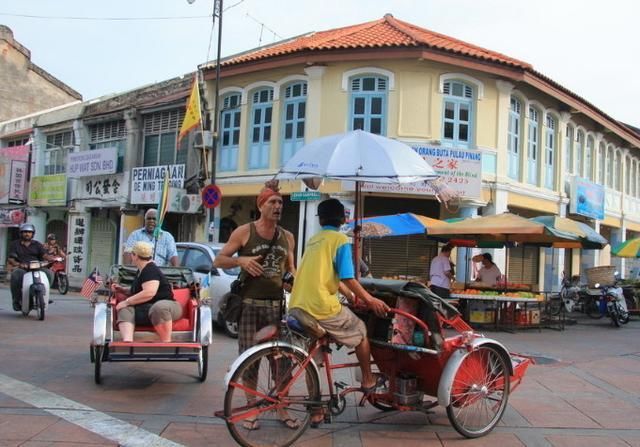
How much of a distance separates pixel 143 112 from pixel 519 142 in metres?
12.2

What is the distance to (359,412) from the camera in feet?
17.7

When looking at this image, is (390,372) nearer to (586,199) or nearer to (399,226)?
(399,226)

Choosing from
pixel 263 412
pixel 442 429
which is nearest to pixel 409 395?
Result: pixel 442 429

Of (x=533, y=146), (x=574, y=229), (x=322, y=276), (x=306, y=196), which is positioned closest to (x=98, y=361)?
(x=322, y=276)

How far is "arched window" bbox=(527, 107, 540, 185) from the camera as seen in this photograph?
18844mm

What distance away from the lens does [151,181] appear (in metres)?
20.6

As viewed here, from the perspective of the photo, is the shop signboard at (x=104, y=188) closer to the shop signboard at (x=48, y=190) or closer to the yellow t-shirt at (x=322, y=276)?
the shop signboard at (x=48, y=190)

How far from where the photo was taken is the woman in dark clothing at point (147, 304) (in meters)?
5.93

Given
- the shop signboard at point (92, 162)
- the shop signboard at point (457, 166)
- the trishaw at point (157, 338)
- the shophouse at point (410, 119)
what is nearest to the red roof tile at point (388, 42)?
the shophouse at point (410, 119)

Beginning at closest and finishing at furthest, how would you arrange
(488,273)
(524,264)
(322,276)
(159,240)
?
(322,276) < (159,240) < (488,273) < (524,264)

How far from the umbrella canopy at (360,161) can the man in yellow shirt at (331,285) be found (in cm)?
62

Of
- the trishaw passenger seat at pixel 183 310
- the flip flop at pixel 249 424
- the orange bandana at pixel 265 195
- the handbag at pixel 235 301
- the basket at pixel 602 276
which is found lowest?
the flip flop at pixel 249 424

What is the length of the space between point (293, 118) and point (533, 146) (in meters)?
7.33

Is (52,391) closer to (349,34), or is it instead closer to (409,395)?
(409,395)
